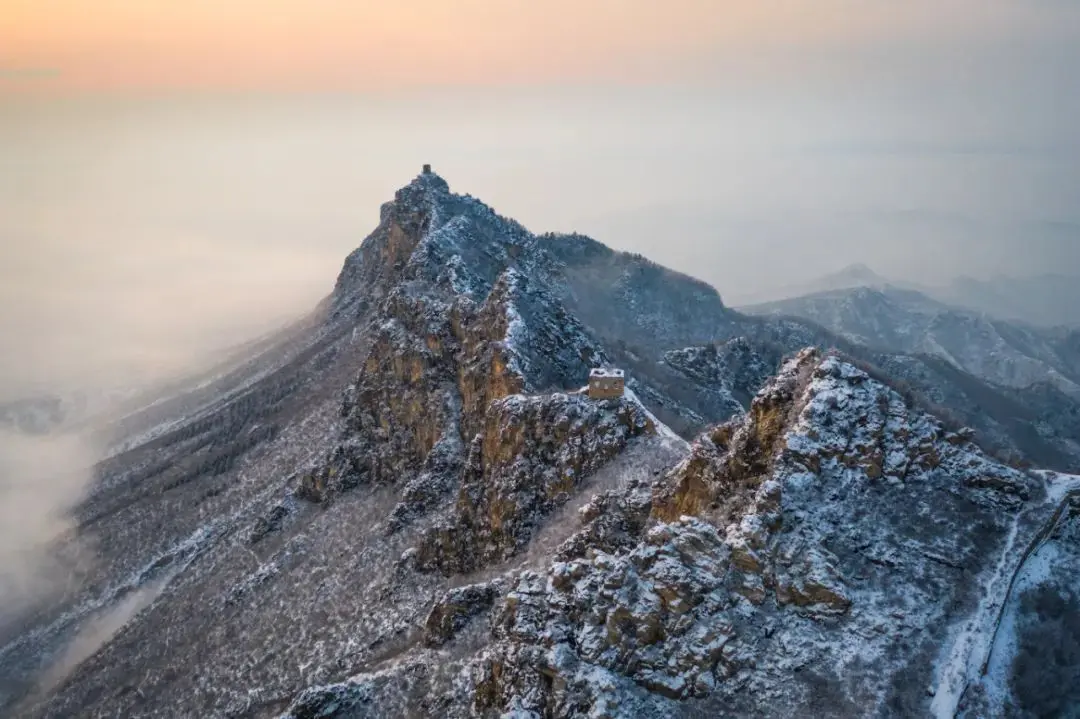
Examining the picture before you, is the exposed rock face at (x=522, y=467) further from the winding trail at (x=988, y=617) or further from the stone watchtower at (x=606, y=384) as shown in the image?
the winding trail at (x=988, y=617)

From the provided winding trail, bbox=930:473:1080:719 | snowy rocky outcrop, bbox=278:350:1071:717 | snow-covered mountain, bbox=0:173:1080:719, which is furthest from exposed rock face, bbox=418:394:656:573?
winding trail, bbox=930:473:1080:719

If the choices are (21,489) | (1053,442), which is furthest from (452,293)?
(1053,442)

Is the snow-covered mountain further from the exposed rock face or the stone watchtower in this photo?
the stone watchtower

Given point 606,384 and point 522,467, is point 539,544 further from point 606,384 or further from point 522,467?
point 606,384

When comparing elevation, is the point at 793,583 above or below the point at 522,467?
below

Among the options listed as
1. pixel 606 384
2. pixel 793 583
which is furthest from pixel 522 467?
pixel 793 583

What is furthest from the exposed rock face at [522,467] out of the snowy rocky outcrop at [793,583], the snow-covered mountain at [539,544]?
the snowy rocky outcrop at [793,583]
